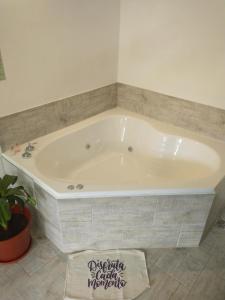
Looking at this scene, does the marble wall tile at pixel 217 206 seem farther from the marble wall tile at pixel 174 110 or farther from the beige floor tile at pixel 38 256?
the beige floor tile at pixel 38 256

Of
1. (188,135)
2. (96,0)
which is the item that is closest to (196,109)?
(188,135)

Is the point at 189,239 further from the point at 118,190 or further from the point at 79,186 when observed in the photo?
the point at 79,186

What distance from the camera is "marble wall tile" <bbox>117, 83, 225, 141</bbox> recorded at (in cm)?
203

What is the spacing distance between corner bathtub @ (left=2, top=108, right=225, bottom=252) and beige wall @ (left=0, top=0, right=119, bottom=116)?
37 centimetres

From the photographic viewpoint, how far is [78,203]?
150 cm

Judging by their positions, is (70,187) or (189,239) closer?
(70,187)

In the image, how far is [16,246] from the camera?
161 cm

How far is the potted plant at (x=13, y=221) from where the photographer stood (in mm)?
1485

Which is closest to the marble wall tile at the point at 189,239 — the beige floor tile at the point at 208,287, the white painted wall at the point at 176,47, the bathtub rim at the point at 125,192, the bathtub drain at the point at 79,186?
the beige floor tile at the point at 208,287

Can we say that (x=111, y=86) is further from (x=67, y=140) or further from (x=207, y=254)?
(x=207, y=254)

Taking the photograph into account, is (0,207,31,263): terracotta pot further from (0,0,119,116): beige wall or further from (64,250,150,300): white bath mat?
(0,0,119,116): beige wall

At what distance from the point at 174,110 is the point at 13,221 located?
1608mm

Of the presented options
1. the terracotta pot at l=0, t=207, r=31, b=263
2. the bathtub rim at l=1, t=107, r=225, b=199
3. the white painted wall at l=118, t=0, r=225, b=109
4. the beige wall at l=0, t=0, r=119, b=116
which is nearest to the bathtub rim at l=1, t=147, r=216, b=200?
the bathtub rim at l=1, t=107, r=225, b=199

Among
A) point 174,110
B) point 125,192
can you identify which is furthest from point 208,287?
point 174,110
